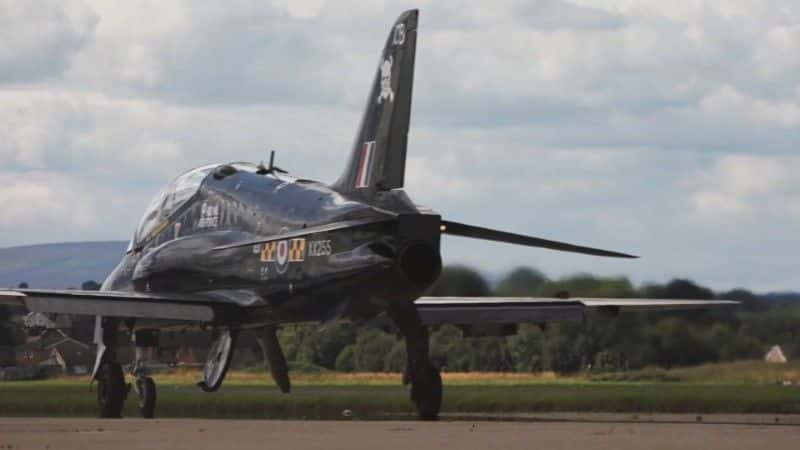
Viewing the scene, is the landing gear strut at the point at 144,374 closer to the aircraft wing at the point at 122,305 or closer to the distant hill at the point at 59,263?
the aircraft wing at the point at 122,305

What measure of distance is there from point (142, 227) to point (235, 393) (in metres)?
9.20

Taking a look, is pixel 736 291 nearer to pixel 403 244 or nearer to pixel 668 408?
pixel 668 408

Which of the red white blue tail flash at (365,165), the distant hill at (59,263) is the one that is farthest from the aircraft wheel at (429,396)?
the distant hill at (59,263)

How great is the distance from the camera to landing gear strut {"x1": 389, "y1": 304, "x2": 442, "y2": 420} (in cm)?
3262

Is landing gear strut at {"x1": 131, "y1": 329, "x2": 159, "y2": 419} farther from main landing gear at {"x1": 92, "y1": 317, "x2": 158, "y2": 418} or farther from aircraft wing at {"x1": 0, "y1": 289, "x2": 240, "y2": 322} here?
aircraft wing at {"x1": 0, "y1": 289, "x2": 240, "y2": 322}

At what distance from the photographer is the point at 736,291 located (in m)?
48.1

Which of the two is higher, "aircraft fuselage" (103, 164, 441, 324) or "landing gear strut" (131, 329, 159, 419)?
"aircraft fuselage" (103, 164, 441, 324)

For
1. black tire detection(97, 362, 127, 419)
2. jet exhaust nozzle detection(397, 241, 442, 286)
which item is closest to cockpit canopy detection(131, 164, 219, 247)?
black tire detection(97, 362, 127, 419)

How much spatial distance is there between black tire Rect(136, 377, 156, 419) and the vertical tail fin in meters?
6.07

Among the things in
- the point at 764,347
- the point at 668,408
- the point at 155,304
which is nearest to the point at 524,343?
the point at 764,347

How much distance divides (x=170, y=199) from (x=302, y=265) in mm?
6272

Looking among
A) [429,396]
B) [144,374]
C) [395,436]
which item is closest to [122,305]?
[144,374]

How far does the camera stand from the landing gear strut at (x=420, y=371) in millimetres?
32625

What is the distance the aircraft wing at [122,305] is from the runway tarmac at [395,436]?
603 centimetres
